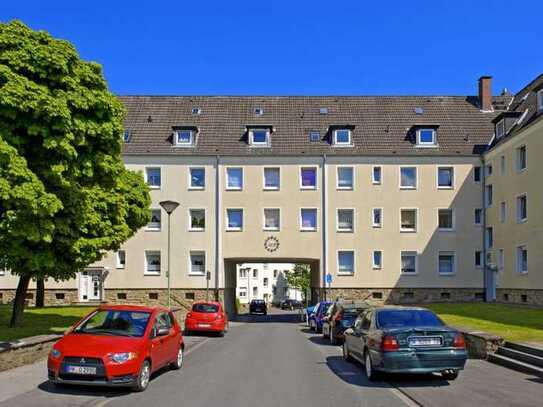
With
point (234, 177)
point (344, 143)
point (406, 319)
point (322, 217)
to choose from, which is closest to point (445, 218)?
point (322, 217)

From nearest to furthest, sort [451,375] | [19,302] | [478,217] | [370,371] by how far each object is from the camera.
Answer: [370,371] < [451,375] < [19,302] < [478,217]

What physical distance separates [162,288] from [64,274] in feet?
79.8

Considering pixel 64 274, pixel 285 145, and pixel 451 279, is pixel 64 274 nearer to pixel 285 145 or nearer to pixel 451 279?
pixel 285 145

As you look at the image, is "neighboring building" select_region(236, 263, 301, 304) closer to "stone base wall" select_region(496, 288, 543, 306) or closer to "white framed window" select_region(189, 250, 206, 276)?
"white framed window" select_region(189, 250, 206, 276)

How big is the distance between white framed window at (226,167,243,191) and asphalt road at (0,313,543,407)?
101 feet

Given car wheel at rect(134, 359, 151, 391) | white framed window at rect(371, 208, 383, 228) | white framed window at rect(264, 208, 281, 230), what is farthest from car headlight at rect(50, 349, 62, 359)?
white framed window at rect(371, 208, 383, 228)

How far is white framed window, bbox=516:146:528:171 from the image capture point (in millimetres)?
38688

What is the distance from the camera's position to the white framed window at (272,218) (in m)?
46.6

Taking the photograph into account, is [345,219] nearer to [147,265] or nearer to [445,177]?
[445,177]

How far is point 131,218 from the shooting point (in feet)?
102

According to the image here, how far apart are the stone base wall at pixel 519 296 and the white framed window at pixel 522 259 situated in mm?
1207

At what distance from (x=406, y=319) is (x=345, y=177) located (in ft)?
111

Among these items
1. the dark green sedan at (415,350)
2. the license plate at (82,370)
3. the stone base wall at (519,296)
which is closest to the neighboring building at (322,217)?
the stone base wall at (519,296)

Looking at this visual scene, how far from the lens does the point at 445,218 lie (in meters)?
46.8
